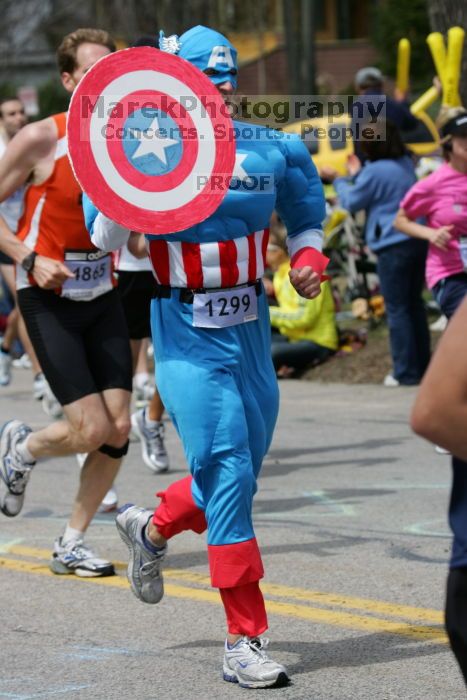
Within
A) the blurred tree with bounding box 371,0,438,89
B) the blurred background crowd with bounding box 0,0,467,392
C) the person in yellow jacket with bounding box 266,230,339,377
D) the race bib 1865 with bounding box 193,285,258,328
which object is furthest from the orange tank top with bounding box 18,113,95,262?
the blurred tree with bounding box 371,0,438,89

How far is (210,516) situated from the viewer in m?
4.75

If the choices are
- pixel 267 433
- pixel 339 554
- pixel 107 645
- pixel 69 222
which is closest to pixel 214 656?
pixel 107 645

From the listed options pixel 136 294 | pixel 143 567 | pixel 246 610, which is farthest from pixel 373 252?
pixel 246 610

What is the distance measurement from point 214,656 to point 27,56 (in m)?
43.1

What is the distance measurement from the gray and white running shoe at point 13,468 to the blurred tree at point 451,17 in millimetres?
7624

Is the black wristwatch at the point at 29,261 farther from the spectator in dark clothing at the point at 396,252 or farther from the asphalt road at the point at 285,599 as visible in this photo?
the spectator in dark clothing at the point at 396,252

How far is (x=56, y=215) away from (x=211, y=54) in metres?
1.62

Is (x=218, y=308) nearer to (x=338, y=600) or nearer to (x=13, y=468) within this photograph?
(x=338, y=600)

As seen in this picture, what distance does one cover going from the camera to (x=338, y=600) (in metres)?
5.66

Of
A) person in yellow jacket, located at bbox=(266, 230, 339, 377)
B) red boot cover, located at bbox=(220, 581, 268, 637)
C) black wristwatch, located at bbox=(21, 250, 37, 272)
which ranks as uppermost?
black wristwatch, located at bbox=(21, 250, 37, 272)

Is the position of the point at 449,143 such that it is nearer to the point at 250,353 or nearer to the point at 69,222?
the point at 69,222

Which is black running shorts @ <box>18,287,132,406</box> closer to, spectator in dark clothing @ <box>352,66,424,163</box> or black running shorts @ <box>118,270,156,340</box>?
black running shorts @ <box>118,270,156,340</box>

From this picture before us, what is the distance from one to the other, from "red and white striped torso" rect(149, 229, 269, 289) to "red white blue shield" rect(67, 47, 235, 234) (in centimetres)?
13

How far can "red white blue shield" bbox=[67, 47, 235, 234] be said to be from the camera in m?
4.77
